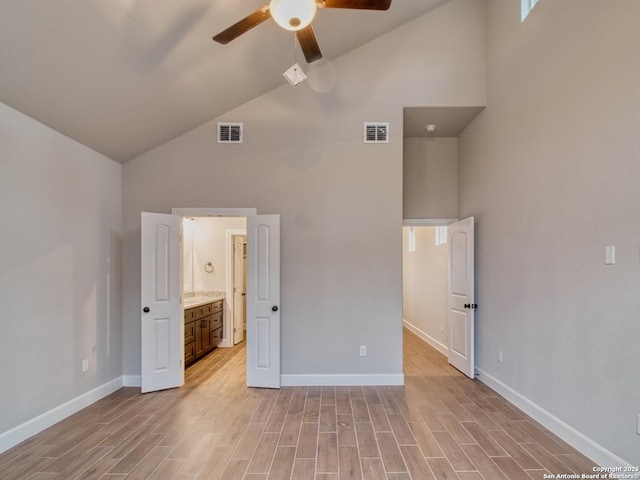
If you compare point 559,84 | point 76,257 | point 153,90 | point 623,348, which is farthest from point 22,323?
point 559,84

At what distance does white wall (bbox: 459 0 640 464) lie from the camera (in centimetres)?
222

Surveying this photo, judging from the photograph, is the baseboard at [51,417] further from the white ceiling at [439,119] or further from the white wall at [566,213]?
the white ceiling at [439,119]

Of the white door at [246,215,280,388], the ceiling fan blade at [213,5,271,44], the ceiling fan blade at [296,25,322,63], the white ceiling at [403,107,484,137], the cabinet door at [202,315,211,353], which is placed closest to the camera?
the ceiling fan blade at [213,5,271,44]

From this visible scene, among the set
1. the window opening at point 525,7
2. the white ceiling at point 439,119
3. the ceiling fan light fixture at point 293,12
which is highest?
the window opening at point 525,7

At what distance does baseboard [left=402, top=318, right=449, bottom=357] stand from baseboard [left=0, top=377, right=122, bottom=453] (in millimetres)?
4802

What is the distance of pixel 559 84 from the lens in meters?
2.84

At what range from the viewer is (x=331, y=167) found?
4.05 m

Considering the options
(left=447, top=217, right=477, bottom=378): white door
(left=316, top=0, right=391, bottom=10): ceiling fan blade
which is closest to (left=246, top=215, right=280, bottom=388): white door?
(left=316, top=0, right=391, bottom=10): ceiling fan blade

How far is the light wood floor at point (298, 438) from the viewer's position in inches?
91.6

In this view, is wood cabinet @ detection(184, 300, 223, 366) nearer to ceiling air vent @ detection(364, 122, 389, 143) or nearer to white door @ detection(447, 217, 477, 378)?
ceiling air vent @ detection(364, 122, 389, 143)

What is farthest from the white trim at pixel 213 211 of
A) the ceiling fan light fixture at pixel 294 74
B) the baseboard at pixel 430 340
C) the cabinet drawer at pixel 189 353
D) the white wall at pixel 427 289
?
the baseboard at pixel 430 340

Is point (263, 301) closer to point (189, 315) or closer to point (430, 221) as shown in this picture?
point (189, 315)

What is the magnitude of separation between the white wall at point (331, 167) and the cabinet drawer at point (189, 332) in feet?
2.10

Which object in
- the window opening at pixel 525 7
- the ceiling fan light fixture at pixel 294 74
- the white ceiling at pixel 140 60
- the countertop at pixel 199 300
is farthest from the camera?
the countertop at pixel 199 300
